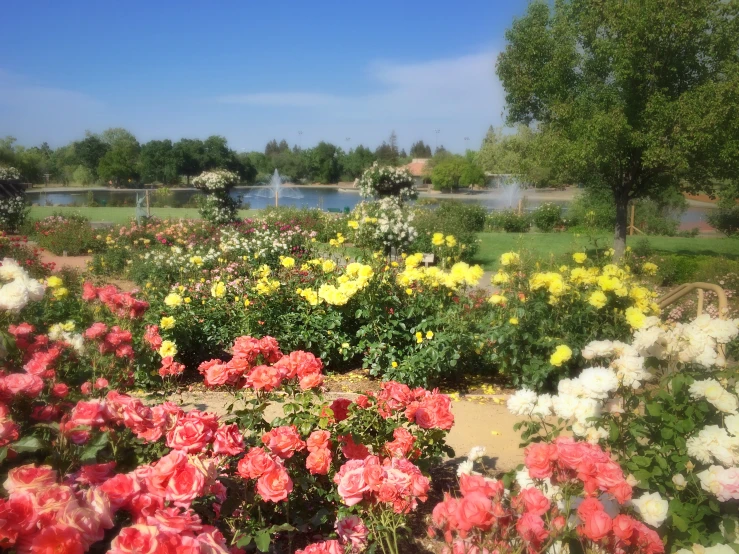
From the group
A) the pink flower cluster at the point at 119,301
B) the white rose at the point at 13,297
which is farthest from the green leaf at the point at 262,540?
the pink flower cluster at the point at 119,301

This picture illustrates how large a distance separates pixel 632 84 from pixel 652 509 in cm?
1190

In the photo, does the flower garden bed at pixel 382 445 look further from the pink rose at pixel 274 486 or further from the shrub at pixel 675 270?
the shrub at pixel 675 270

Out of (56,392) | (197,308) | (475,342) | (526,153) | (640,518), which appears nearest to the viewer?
(640,518)

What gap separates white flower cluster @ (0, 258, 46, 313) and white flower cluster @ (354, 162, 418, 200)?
1486cm

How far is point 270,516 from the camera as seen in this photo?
2070 mm

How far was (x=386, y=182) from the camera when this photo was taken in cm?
1709

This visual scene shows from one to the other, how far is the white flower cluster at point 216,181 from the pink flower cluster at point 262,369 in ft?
46.9

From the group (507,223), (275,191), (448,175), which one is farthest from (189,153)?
(507,223)

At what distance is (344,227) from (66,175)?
6275cm

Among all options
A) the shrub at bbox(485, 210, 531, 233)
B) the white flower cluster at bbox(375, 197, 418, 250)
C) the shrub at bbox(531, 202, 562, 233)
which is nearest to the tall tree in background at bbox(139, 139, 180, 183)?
the shrub at bbox(485, 210, 531, 233)

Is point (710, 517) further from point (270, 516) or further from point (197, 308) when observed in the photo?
point (197, 308)

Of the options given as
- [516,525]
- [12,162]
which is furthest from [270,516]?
[12,162]

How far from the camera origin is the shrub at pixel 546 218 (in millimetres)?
23172

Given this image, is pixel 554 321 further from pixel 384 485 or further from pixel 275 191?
pixel 275 191
